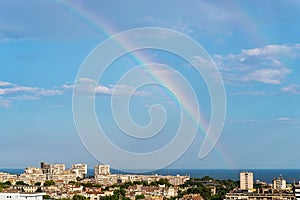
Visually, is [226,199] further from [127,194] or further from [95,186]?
[95,186]

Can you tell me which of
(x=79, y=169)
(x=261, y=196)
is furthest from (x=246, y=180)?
(x=79, y=169)

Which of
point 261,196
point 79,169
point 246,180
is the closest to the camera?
point 261,196

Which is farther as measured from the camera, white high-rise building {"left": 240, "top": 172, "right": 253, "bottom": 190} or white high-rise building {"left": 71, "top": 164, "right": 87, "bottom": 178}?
white high-rise building {"left": 71, "top": 164, "right": 87, "bottom": 178}

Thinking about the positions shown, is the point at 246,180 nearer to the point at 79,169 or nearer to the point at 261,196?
the point at 261,196

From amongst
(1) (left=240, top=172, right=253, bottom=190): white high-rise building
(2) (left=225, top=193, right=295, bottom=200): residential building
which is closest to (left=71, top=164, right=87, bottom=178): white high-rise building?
(1) (left=240, top=172, right=253, bottom=190): white high-rise building

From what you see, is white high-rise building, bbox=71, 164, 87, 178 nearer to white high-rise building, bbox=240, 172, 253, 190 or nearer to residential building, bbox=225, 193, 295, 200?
white high-rise building, bbox=240, 172, 253, 190

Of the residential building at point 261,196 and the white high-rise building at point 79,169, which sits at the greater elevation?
the white high-rise building at point 79,169

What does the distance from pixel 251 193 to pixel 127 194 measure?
663 cm

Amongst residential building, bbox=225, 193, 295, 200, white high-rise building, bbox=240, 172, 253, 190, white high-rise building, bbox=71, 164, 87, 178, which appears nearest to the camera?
residential building, bbox=225, 193, 295, 200

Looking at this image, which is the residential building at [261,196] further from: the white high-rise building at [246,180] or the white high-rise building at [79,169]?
the white high-rise building at [79,169]

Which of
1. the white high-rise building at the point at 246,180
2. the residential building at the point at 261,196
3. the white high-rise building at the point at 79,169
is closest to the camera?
the residential building at the point at 261,196

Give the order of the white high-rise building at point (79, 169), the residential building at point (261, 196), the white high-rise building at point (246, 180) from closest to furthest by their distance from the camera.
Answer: the residential building at point (261, 196)
the white high-rise building at point (246, 180)
the white high-rise building at point (79, 169)

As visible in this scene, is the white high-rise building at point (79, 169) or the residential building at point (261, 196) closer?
the residential building at point (261, 196)

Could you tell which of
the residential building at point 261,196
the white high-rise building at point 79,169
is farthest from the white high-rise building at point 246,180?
the white high-rise building at point 79,169
